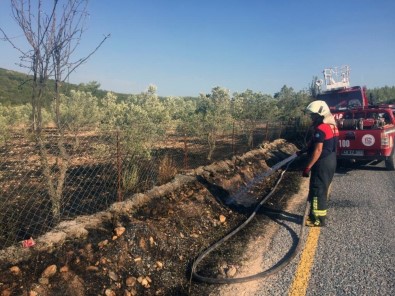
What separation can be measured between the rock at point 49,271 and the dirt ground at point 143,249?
0.03 ft

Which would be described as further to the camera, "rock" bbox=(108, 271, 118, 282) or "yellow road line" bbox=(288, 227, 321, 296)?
"rock" bbox=(108, 271, 118, 282)

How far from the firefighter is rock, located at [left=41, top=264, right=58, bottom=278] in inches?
154

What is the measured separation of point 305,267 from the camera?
4020 mm

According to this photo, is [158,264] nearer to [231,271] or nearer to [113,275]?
[113,275]

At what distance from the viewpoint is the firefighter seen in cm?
532

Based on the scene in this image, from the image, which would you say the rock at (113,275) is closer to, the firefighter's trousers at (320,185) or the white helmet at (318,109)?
the firefighter's trousers at (320,185)

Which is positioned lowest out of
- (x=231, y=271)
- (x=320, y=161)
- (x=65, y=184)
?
(x=231, y=271)

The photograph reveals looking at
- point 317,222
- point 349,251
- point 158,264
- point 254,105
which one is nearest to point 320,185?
point 317,222

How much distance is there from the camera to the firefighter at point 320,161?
17.5 feet

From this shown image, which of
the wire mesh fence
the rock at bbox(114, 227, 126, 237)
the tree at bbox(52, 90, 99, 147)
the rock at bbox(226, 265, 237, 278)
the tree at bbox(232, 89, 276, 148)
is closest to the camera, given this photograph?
the rock at bbox(226, 265, 237, 278)

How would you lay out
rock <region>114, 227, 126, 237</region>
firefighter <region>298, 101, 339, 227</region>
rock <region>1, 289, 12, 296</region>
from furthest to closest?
1. firefighter <region>298, 101, 339, 227</region>
2. rock <region>114, 227, 126, 237</region>
3. rock <region>1, 289, 12, 296</region>

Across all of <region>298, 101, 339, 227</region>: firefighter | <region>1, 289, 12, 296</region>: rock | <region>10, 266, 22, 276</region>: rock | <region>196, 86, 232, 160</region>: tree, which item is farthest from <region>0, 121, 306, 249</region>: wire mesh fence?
<region>298, 101, 339, 227</region>: firefighter

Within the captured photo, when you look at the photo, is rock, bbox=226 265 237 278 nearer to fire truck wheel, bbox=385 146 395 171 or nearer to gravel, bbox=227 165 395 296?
gravel, bbox=227 165 395 296

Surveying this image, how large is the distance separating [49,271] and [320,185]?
13.8ft
